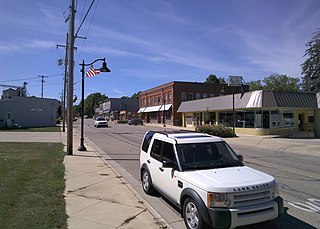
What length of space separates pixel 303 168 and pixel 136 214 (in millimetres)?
8779

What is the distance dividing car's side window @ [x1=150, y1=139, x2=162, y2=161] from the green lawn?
2.31 m

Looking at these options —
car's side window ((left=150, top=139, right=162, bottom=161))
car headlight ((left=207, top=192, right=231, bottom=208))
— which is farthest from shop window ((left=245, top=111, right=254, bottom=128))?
car headlight ((left=207, top=192, right=231, bottom=208))

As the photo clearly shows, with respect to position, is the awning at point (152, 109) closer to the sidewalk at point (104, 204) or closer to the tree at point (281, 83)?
the tree at point (281, 83)

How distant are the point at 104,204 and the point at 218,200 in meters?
2.98

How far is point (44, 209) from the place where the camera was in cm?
597

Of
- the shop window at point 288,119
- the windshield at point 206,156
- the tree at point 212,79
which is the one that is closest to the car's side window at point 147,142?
the windshield at point 206,156

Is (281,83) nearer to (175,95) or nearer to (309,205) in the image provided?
(175,95)

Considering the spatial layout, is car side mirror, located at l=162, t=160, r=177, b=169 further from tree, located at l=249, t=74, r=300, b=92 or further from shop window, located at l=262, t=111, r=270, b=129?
tree, located at l=249, t=74, r=300, b=92

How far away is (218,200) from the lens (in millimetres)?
4668

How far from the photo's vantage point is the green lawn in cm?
530

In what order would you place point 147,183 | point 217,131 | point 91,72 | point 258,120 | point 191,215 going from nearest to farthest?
point 191,215, point 147,183, point 91,72, point 217,131, point 258,120

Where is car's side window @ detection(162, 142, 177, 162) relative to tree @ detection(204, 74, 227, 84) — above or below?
below

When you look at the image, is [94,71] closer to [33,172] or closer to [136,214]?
[33,172]

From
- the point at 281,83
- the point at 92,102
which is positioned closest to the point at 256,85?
the point at 281,83
